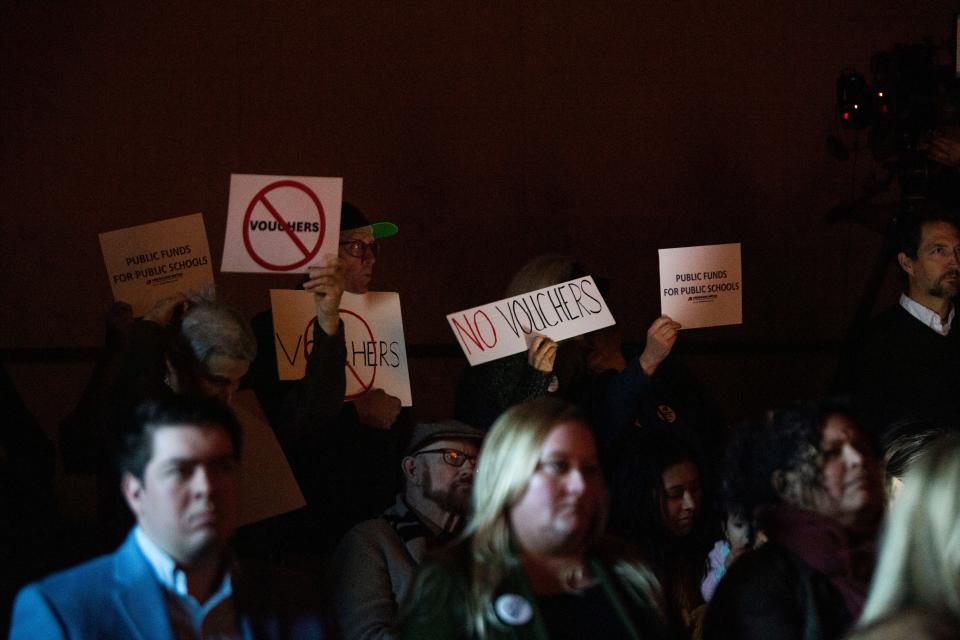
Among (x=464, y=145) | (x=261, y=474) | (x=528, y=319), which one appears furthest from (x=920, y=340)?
(x=261, y=474)

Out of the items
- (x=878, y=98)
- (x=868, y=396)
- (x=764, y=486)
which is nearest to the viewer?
(x=764, y=486)

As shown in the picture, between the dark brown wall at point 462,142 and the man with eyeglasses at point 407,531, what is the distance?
71.0 inches

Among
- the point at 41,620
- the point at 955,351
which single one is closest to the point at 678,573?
the point at 955,351

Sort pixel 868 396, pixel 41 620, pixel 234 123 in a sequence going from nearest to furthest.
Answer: pixel 41 620 < pixel 868 396 < pixel 234 123

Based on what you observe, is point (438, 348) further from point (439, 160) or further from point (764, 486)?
point (764, 486)

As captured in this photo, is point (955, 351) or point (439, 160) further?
point (439, 160)

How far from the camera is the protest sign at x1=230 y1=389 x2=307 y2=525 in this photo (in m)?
3.04

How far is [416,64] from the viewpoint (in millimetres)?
5035

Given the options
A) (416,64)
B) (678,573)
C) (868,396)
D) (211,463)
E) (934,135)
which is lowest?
(678,573)

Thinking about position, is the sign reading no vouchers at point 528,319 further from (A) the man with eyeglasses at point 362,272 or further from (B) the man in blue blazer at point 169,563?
(B) the man in blue blazer at point 169,563

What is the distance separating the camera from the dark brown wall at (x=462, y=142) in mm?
4523

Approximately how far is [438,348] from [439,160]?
0.78 m

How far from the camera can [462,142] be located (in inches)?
201

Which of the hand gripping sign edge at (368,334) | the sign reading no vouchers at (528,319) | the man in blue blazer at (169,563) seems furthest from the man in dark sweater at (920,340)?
the man in blue blazer at (169,563)
